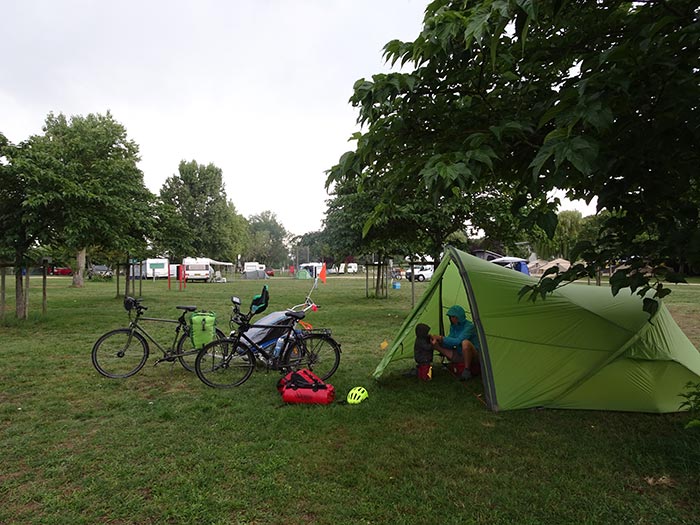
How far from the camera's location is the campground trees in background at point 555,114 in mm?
2193

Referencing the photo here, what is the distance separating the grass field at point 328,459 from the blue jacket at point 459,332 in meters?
0.53

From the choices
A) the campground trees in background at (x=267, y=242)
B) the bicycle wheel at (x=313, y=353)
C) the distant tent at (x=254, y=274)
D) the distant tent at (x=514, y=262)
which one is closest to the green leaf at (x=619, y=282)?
the bicycle wheel at (x=313, y=353)

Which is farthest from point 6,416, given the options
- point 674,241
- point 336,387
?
point 674,241

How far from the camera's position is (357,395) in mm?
4984

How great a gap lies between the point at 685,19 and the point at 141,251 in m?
17.5

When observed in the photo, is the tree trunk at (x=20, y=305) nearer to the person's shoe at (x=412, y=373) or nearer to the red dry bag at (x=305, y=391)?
the red dry bag at (x=305, y=391)

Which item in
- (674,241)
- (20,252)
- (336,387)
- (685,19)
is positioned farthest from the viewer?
(20,252)

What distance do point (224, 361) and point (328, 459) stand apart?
2645mm

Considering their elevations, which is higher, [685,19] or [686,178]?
[685,19]

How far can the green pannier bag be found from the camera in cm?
595

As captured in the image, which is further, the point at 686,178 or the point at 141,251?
the point at 141,251

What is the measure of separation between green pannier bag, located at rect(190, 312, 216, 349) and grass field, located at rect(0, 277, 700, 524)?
0.60 metres

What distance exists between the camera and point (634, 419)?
432 cm

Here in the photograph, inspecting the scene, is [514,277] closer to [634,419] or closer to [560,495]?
[634,419]
